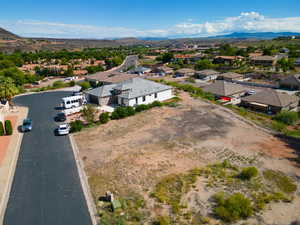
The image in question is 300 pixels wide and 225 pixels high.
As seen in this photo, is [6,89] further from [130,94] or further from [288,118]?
[288,118]

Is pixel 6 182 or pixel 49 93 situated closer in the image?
pixel 6 182

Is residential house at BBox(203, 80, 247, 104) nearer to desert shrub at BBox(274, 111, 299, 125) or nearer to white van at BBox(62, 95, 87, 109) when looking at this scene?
desert shrub at BBox(274, 111, 299, 125)

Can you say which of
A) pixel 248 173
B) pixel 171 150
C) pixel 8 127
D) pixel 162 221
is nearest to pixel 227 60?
pixel 171 150

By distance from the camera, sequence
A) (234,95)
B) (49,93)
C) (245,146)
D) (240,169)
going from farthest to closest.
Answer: (49,93)
(234,95)
(245,146)
(240,169)

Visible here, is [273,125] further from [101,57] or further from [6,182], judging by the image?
[101,57]

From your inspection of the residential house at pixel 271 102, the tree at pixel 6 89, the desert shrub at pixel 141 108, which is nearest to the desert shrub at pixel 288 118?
the residential house at pixel 271 102

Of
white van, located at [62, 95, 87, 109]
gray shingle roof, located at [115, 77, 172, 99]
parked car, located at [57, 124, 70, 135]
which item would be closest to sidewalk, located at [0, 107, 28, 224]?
parked car, located at [57, 124, 70, 135]

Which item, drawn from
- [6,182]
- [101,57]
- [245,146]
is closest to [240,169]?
[245,146]
